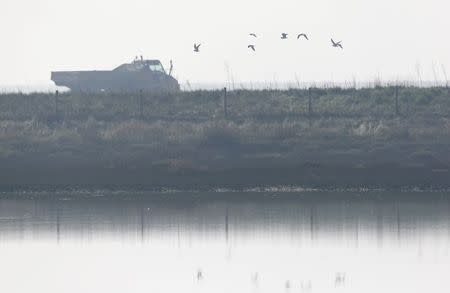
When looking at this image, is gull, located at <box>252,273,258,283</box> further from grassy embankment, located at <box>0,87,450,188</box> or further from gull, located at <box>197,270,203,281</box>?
grassy embankment, located at <box>0,87,450,188</box>

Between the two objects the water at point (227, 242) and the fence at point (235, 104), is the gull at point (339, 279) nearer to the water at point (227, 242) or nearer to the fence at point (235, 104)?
the water at point (227, 242)

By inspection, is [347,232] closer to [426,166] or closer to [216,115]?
A: [426,166]

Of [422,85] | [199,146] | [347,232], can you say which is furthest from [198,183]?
[422,85]

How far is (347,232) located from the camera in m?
29.0

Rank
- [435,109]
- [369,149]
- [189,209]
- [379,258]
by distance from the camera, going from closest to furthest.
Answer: [379,258]
[189,209]
[369,149]
[435,109]

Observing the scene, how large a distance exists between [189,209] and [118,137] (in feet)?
37.1

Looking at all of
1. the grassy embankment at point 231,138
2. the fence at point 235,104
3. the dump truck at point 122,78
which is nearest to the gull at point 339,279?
the grassy embankment at point 231,138

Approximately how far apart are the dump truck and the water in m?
29.5

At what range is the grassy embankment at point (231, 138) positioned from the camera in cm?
3953

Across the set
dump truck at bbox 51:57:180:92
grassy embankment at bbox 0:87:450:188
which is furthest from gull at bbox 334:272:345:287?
dump truck at bbox 51:57:180:92

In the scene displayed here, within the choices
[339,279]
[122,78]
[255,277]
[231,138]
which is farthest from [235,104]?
[339,279]

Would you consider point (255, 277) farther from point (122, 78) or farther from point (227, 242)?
point (122, 78)

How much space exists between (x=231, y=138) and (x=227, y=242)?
1584cm

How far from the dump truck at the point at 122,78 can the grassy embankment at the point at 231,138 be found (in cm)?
1223
